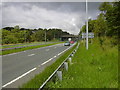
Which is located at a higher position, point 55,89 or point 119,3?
point 119,3

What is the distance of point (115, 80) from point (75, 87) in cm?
174

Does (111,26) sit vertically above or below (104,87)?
above

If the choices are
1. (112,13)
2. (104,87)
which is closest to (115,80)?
(104,87)

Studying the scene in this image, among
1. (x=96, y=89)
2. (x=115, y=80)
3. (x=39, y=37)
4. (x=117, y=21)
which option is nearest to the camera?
(x=96, y=89)

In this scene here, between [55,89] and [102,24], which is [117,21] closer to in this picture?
[55,89]

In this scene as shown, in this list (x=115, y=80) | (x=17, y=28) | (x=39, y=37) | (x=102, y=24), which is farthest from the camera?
(x=39, y=37)

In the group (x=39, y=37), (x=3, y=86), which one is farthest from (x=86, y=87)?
(x=39, y=37)

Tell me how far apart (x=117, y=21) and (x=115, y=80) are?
1240 centimetres

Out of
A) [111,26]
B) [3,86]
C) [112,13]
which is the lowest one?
[3,86]

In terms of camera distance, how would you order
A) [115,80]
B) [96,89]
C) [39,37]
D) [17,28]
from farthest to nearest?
[39,37] < [17,28] < [115,80] < [96,89]

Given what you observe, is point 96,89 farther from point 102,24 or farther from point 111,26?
point 102,24

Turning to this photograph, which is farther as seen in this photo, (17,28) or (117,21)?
(17,28)

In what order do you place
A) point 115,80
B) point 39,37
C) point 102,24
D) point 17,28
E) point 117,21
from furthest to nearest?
point 39,37 < point 17,28 < point 102,24 < point 117,21 < point 115,80

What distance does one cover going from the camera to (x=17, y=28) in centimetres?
7919
